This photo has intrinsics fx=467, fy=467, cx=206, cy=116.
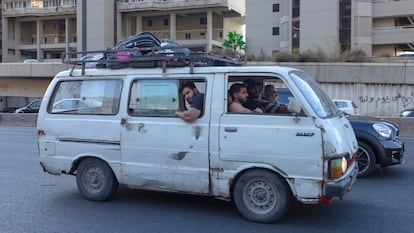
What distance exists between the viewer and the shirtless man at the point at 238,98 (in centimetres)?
588

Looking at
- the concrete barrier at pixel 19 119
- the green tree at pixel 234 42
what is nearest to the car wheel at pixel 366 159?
the concrete barrier at pixel 19 119

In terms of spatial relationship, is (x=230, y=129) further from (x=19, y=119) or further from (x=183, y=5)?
(x=183, y=5)

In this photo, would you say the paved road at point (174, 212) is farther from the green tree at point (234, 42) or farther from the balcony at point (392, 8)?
the green tree at point (234, 42)

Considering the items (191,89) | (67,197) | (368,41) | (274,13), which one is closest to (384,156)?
(191,89)

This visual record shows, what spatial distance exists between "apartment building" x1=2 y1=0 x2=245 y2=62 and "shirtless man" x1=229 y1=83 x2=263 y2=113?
66.3 meters

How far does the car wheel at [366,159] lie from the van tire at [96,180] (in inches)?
178

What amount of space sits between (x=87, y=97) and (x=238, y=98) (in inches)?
89.3

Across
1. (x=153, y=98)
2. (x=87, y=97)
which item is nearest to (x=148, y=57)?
(x=153, y=98)

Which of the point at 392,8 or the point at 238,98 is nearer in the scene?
the point at 238,98

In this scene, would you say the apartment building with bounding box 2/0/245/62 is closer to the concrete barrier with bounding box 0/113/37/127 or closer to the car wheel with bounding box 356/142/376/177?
the concrete barrier with bounding box 0/113/37/127

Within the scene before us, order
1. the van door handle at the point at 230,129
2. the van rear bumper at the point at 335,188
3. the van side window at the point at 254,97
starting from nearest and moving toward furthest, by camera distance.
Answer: the van rear bumper at the point at 335,188 < the van door handle at the point at 230,129 < the van side window at the point at 254,97

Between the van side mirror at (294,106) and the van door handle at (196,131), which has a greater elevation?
the van side mirror at (294,106)

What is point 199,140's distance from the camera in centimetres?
594

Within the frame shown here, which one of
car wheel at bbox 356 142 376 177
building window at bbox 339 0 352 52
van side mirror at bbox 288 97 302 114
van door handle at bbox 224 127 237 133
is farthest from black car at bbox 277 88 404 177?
building window at bbox 339 0 352 52
